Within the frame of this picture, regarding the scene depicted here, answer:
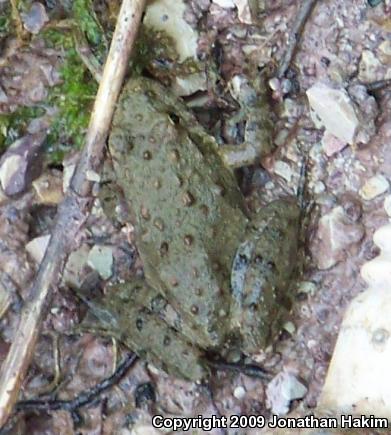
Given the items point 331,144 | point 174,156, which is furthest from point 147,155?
point 331,144

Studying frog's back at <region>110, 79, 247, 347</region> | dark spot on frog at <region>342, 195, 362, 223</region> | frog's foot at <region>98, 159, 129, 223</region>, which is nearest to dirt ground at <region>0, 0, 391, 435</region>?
dark spot on frog at <region>342, 195, 362, 223</region>

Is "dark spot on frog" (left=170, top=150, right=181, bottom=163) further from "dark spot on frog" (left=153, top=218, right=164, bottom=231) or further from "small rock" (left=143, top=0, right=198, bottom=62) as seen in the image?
"small rock" (left=143, top=0, right=198, bottom=62)

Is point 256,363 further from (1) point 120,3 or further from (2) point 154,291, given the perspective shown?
(1) point 120,3

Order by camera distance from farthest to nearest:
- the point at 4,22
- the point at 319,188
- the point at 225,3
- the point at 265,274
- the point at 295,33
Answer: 1. the point at 4,22
2. the point at 225,3
3. the point at 295,33
4. the point at 319,188
5. the point at 265,274

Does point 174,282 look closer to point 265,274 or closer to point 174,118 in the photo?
point 265,274

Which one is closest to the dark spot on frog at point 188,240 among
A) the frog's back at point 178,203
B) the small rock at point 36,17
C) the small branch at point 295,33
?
the frog's back at point 178,203

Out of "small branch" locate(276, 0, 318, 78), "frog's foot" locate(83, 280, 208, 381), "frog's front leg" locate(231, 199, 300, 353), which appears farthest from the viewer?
"small branch" locate(276, 0, 318, 78)

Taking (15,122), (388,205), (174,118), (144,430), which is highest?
(174,118)
